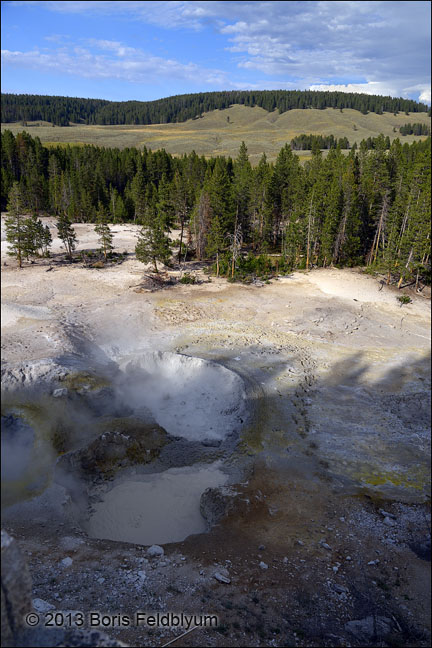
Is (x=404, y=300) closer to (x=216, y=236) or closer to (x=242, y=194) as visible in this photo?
(x=216, y=236)

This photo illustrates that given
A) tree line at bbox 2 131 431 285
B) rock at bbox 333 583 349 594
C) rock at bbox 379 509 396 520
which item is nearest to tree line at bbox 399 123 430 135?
tree line at bbox 2 131 431 285

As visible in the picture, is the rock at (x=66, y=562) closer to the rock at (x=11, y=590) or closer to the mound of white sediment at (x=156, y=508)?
the mound of white sediment at (x=156, y=508)

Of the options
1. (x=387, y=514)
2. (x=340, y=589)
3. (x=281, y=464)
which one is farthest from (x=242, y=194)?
(x=340, y=589)

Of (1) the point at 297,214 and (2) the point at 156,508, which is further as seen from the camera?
(1) the point at 297,214

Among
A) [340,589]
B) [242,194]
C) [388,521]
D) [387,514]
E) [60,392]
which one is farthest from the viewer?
[242,194]

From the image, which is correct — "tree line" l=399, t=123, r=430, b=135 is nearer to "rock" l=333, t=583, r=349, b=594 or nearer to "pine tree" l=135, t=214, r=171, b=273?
"pine tree" l=135, t=214, r=171, b=273
